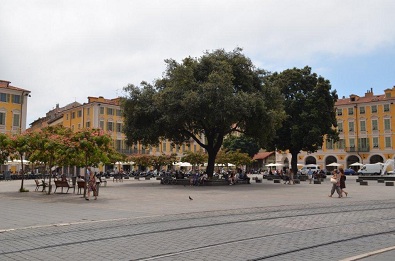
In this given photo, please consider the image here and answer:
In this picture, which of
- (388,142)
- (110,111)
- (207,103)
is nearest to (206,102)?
(207,103)

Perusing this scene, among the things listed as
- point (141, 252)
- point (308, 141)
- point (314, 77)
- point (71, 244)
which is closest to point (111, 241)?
point (71, 244)

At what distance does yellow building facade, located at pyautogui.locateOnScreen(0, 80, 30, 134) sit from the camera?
202 ft

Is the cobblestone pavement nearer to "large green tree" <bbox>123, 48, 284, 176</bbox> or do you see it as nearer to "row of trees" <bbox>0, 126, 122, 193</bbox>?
"row of trees" <bbox>0, 126, 122, 193</bbox>

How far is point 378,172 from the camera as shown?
6069 cm

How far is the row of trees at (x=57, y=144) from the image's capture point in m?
21.2

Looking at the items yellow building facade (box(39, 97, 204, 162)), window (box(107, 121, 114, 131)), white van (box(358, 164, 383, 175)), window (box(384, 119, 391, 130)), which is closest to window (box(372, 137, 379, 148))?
window (box(384, 119, 391, 130))

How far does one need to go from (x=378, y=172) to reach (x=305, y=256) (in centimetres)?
5896

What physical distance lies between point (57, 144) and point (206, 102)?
1297cm

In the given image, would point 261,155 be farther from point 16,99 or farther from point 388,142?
point 16,99

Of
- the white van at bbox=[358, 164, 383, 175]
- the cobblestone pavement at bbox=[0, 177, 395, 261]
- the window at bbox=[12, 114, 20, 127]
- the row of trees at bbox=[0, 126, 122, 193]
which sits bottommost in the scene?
the cobblestone pavement at bbox=[0, 177, 395, 261]

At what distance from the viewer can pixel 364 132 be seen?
245ft

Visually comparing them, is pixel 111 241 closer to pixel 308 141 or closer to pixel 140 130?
pixel 140 130

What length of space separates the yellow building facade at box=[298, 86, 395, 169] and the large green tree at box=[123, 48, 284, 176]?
43056 mm

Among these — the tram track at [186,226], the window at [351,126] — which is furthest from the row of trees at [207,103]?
the window at [351,126]
